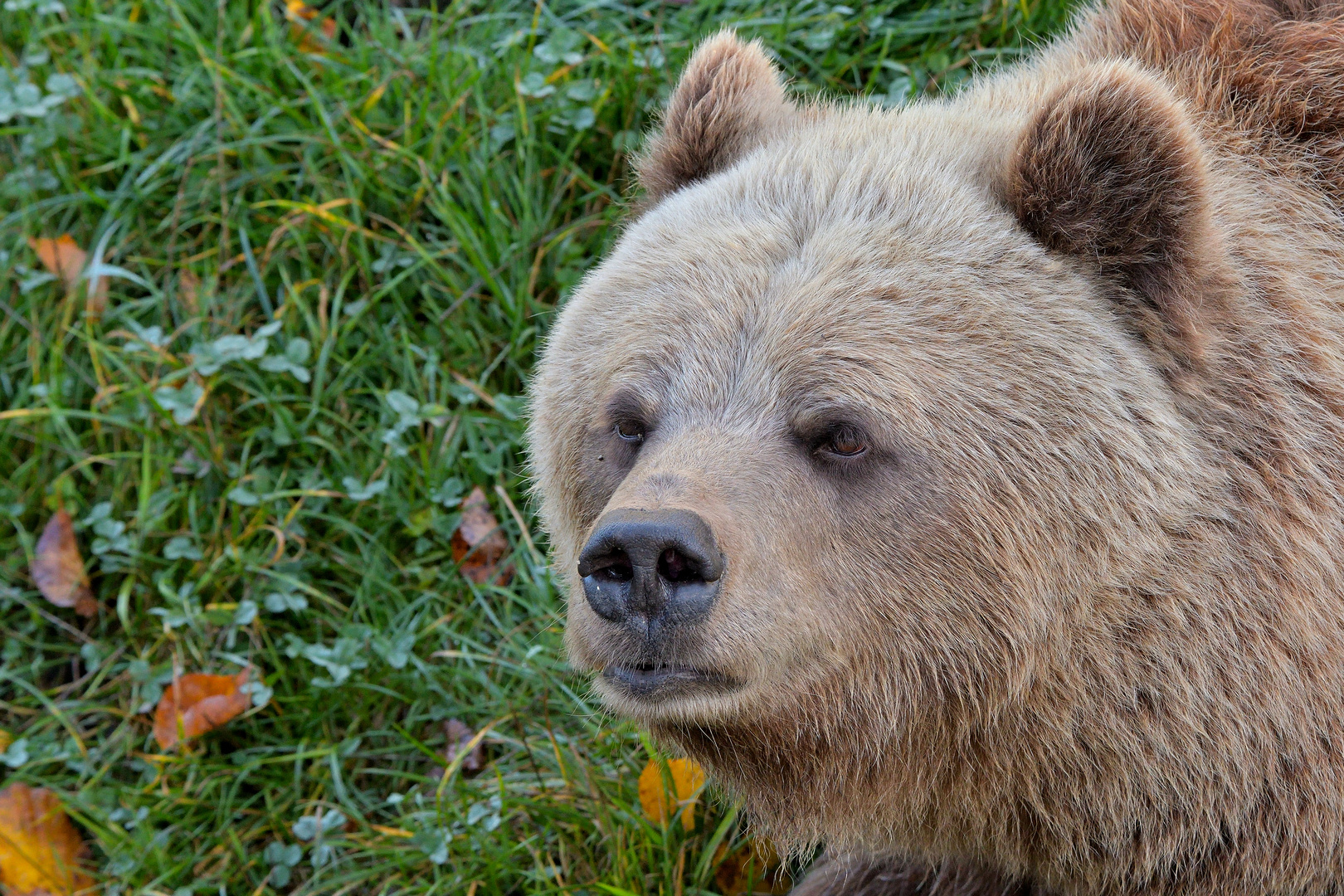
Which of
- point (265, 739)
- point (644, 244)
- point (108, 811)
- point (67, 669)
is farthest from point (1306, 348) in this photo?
point (67, 669)

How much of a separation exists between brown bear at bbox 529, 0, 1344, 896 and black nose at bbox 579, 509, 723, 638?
1 centimetres

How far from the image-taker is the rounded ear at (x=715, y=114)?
3883mm

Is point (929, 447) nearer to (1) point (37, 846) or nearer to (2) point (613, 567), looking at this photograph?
(2) point (613, 567)

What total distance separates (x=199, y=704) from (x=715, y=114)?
10.3 feet

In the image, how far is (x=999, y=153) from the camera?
3.40m

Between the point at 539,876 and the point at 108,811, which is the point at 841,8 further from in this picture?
the point at 108,811

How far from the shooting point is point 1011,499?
10.2 feet

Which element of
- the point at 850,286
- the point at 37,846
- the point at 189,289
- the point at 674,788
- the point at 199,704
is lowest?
the point at 37,846

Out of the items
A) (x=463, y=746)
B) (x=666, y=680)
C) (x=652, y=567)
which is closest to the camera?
(x=652, y=567)

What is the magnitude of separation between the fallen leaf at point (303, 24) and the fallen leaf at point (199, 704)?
3.00 m

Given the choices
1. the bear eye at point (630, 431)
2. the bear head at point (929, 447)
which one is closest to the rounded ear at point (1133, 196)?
the bear head at point (929, 447)

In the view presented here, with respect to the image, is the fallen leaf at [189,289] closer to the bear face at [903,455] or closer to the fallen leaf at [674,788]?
the fallen leaf at [674,788]

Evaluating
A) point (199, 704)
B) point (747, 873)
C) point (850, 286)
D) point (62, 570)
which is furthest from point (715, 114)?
Result: point (62, 570)

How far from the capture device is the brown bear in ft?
10.1
